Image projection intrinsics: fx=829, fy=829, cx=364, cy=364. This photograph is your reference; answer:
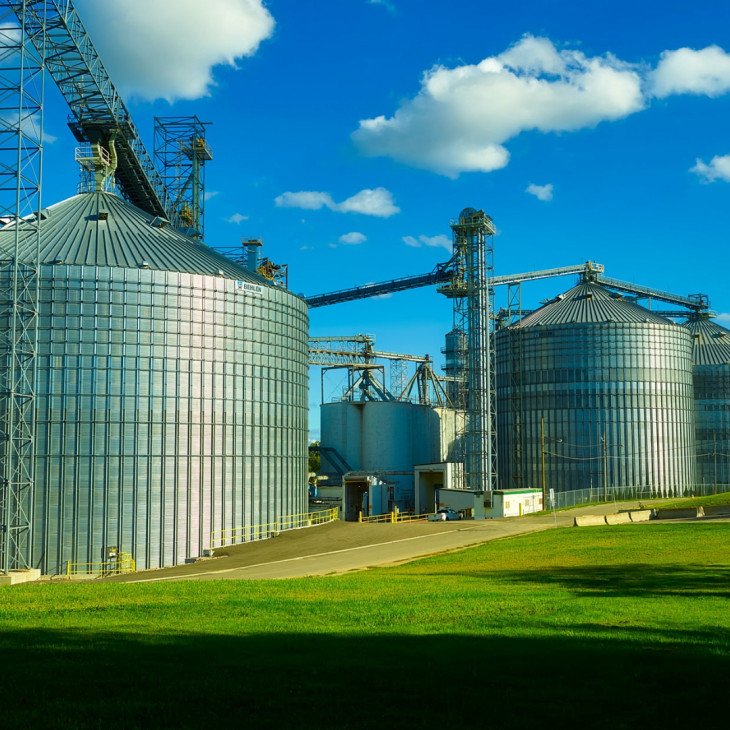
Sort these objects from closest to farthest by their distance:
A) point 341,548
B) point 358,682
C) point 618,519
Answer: point 358,682
point 341,548
point 618,519

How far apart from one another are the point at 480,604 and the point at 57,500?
127ft

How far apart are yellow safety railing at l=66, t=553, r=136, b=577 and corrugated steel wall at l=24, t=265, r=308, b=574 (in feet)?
2.03

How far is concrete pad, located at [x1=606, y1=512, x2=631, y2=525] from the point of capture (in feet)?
198

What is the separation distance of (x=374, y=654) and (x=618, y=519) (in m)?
49.5

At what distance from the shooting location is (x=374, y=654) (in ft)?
51.3

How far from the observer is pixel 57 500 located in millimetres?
53281

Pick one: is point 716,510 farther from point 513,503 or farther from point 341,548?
point 341,548

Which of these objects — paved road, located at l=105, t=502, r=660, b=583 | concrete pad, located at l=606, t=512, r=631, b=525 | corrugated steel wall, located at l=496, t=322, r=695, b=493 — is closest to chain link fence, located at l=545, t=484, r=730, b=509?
corrugated steel wall, located at l=496, t=322, r=695, b=493

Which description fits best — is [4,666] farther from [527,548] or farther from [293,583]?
[527,548]

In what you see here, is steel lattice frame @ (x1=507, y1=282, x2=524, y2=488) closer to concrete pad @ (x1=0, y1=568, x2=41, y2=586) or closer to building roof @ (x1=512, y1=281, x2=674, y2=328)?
building roof @ (x1=512, y1=281, x2=674, y2=328)

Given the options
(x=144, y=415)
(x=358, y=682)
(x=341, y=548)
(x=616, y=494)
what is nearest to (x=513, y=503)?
(x=616, y=494)

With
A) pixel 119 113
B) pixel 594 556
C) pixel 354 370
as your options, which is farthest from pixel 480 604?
pixel 354 370

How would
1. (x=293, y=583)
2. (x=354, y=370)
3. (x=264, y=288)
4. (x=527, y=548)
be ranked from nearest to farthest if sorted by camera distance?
1. (x=293, y=583)
2. (x=527, y=548)
3. (x=264, y=288)
4. (x=354, y=370)

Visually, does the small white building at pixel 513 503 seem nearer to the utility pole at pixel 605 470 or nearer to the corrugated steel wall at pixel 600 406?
the utility pole at pixel 605 470
